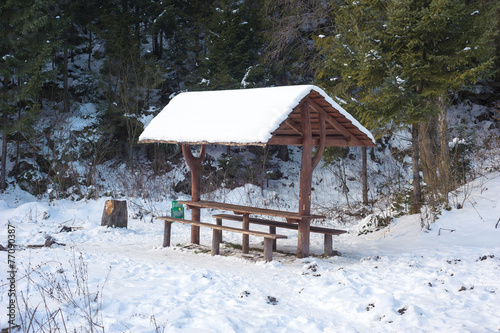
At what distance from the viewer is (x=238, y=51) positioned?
782 inches

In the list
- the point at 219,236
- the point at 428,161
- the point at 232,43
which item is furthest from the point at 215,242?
the point at 232,43

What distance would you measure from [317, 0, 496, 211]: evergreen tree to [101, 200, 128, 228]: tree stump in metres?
5.87

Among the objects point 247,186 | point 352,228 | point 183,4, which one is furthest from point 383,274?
point 183,4

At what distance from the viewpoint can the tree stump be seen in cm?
1059

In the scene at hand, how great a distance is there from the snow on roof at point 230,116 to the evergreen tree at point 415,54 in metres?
1.84

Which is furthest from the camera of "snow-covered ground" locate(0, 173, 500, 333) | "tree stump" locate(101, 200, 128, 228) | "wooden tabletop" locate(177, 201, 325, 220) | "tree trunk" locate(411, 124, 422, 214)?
"tree stump" locate(101, 200, 128, 228)

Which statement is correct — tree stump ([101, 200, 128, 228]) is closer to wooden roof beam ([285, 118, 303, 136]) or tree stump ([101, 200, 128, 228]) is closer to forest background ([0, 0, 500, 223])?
forest background ([0, 0, 500, 223])

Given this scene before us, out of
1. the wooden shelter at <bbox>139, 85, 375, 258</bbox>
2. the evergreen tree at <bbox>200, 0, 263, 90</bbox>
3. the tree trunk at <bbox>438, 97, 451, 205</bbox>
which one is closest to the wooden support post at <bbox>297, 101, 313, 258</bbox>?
the wooden shelter at <bbox>139, 85, 375, 258</bbox>

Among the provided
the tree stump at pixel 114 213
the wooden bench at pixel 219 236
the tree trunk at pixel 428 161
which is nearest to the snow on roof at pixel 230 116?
the wooden bench at pixel 219 236

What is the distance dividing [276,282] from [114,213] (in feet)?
18.8

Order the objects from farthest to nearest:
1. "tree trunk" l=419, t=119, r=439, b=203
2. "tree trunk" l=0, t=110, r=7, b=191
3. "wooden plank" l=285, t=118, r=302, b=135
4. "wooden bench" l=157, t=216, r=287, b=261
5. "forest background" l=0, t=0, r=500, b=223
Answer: "tree trunk" l=0, t=110, r=7, b=191
"forest background" l=0, t=0, r=500, b=223
"tree trunk" l=419, t=119, r=439, b=203
"wooden plank" l=285, t=118, r=302, b=135
"wooden bench" l=157, t=216, r=287, b=261

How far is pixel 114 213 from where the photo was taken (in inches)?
419

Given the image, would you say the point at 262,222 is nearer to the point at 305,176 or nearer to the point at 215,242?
the point at 215,242

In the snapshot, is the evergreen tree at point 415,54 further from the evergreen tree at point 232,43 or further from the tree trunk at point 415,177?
the evergreen tree at point 232,43
